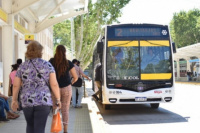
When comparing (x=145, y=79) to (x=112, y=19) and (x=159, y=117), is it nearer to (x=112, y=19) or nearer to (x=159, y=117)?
(x=159, y=117)

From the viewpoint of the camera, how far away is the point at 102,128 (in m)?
7.80

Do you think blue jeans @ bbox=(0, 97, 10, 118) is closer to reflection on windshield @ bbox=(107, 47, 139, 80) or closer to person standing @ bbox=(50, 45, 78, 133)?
person standing @ bbox=(50, 45, 78, 133)

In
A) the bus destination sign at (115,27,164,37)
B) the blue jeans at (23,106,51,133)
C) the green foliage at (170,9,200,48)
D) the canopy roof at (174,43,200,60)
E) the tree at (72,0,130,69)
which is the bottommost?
the blue jeans at (23,106,51,133)

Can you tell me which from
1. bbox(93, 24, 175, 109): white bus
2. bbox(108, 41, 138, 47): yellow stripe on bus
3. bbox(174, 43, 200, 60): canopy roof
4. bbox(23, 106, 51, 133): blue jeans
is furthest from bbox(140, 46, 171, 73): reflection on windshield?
bbox(174, 43, 200, 60): canopy roof

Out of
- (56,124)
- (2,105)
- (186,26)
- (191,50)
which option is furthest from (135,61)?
(186,26)

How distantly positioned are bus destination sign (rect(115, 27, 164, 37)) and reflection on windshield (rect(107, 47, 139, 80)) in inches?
20.5

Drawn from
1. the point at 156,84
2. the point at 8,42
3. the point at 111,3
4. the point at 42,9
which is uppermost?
the point at 111,3

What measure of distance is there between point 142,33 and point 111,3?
1474 cm

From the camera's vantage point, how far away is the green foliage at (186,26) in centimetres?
6681

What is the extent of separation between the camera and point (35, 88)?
4.38 m

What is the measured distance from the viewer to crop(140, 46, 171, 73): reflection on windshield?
11.9 metres

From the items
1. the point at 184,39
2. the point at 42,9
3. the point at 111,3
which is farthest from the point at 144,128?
the point at 184,39

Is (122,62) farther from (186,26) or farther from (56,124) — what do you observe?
(186,26)

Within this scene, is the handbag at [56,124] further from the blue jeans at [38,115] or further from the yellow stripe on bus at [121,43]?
the yellow stripe on bus at [121,43]
